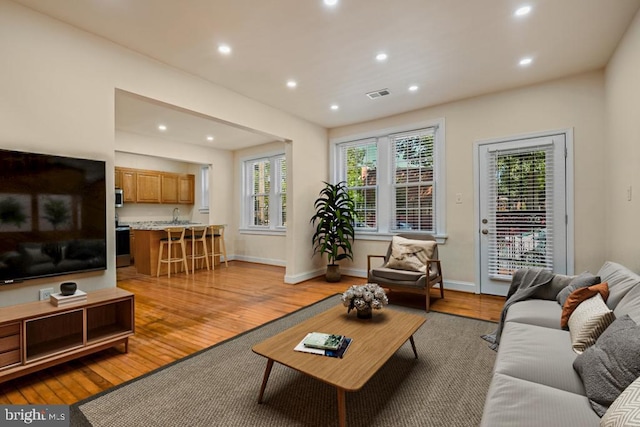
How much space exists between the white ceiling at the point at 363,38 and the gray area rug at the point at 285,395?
2.74m

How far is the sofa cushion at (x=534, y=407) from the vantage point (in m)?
1.15

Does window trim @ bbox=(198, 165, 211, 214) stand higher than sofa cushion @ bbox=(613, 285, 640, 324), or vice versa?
window trim @ bbox=(198, 165, 211, 214)

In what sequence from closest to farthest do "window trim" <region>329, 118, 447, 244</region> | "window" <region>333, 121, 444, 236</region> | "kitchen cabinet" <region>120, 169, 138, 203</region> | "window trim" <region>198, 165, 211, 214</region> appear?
"window trim" <region>329, 118, 447, 244</region> → "window" <region>333, 121, 444, 236</region> → "kitchen cabinet" <region>120, 169, 138, 203</region> → "window trim" <region>198, 165, 211, 214</region>

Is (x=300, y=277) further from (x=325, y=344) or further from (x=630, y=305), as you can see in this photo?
(x=630, y=305)

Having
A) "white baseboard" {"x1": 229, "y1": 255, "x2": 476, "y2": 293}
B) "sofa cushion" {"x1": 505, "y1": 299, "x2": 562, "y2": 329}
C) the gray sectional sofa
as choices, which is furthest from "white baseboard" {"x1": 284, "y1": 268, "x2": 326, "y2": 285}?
the gray sectional sofa

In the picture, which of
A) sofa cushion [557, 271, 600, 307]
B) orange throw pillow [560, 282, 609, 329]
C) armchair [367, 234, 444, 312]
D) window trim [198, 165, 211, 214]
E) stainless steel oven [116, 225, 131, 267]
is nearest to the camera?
orange throw pillow [560, 282, 609, 329]

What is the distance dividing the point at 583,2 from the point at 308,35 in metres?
2.24

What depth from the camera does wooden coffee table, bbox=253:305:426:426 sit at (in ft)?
5.04

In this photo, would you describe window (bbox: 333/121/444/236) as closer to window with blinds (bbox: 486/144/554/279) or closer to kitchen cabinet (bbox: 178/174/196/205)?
window with blinds (bbox: 486/144/554/279)

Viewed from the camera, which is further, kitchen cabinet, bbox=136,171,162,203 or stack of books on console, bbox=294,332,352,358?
kitchen cabinet, bbox=136,171,162,203

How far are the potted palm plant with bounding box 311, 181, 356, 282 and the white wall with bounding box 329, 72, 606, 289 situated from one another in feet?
2.31

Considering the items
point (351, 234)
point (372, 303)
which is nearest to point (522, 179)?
point (351, 234)

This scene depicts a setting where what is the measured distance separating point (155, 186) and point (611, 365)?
8.00 m

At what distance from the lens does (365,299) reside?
2.28 meters
